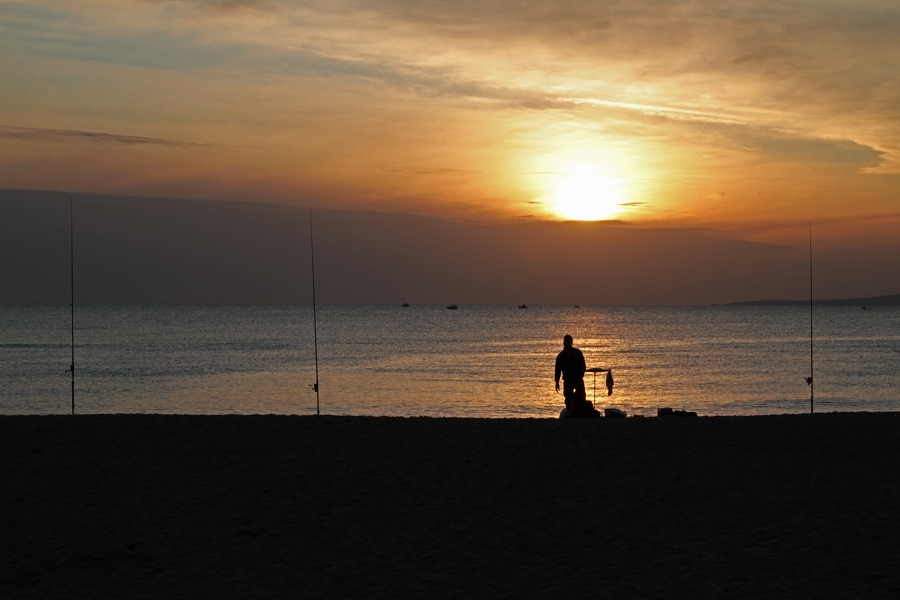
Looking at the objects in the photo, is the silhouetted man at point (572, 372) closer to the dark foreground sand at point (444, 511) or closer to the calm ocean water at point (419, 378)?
the dark foreground sand at point (444, 511)

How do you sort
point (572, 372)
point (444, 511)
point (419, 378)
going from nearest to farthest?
point (444, 511)
point (572, 372)
point (419, 378)

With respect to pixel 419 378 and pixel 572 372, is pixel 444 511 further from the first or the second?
pixel 419 378

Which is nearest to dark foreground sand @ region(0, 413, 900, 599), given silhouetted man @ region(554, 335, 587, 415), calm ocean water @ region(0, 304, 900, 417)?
silhouetted man @ region(554, 335, 587, 415)

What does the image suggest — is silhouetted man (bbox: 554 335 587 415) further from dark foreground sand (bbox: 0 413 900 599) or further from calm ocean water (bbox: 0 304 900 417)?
calm ocean water (bbox: 0 304 900 417)

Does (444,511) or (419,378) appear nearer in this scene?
(444,511)

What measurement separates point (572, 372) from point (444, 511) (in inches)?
277

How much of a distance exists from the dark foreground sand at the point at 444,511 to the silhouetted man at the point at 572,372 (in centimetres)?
189

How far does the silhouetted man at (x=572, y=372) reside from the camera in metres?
15.2

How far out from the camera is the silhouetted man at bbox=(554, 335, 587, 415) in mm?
15219

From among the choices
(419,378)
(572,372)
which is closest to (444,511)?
(572,372)

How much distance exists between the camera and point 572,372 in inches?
602

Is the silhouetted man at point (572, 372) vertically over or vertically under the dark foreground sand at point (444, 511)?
over

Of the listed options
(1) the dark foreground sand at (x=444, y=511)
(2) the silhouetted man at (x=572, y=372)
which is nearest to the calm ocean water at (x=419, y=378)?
(2) the silhouetted man at (x=572, y=372)

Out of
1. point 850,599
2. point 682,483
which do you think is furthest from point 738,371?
point 850,599
